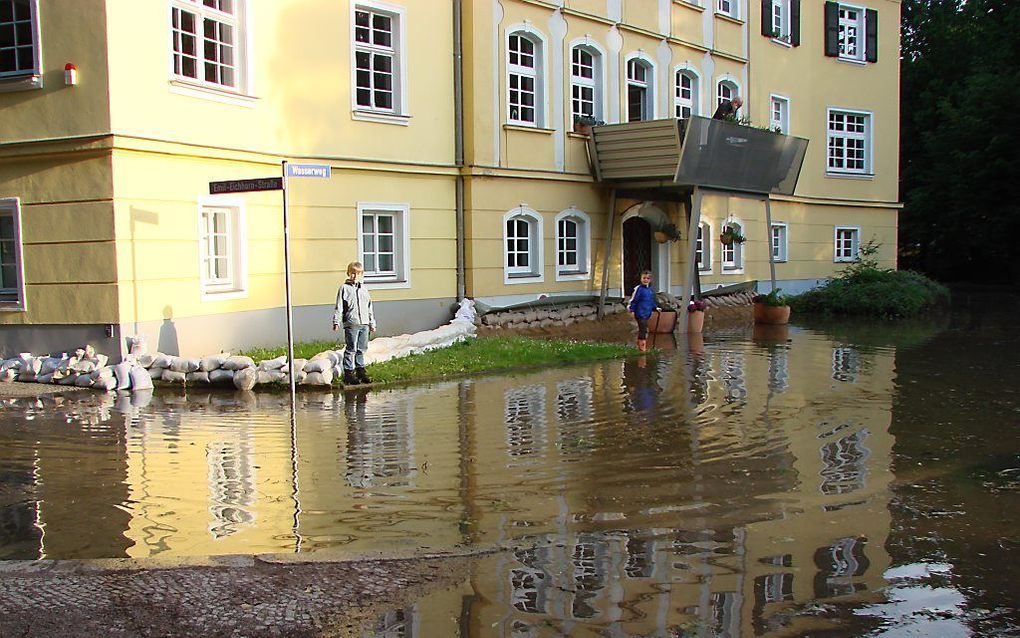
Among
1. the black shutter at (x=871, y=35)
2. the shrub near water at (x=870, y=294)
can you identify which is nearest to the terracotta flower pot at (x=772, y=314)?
the shrub near water at (x=870, y=294)

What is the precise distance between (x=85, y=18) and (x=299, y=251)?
472 centimetres

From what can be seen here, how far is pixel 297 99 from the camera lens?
15977 mm

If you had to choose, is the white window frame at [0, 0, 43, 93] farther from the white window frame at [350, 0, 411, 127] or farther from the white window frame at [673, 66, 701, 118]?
the white window frame at [673, 66, 701, 118]

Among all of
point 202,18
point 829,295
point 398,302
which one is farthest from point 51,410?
point 829,295

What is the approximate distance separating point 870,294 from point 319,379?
1765 cm

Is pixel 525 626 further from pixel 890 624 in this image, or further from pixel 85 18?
pixel 85 18

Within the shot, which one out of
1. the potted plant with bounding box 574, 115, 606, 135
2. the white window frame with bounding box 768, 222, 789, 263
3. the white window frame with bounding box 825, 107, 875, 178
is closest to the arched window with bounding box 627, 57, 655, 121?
the potted plant with bounding box 574, 115, 606, 135

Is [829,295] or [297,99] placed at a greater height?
[297,99]

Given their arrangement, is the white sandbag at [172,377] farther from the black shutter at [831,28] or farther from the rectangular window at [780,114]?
the black shutter at [831,28]

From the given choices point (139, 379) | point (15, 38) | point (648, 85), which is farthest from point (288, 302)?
point (648, 85)

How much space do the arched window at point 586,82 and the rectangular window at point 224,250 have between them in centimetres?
857

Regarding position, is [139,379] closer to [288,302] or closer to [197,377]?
[197,377]

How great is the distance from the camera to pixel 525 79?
66.0 feet

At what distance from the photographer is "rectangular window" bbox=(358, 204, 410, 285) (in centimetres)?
1745
